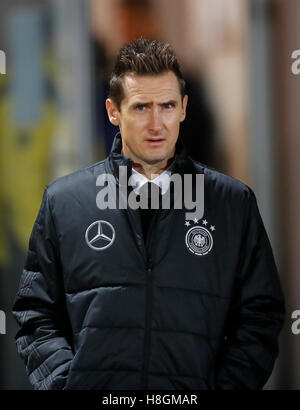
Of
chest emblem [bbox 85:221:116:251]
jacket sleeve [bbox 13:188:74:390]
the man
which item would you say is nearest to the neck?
the man

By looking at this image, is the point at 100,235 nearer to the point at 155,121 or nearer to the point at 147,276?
the point at 147,276

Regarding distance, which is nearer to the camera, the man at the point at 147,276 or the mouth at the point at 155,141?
the man at the point at 147,276

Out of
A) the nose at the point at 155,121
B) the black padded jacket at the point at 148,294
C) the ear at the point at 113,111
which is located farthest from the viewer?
the ear at the point at 113,111

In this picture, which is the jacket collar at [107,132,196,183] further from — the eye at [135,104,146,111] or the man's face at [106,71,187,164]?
the eye at [135,104,146,111]

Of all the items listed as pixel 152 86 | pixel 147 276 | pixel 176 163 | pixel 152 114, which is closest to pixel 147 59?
pixel 152 86

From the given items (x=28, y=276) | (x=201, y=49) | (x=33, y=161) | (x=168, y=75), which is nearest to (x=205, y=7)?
(x=201, y=49)

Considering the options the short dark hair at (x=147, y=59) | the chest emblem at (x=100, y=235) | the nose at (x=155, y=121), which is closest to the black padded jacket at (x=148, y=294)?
the chest emblem at (x=100, y=235)

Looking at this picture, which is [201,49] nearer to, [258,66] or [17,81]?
[258,66]

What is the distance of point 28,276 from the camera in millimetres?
3143

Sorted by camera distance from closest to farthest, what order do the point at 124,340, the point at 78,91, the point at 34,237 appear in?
the point at 124,340 < the point at 34,237 < the point at 78,91

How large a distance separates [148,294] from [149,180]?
44cm

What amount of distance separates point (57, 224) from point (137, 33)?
2688 mm

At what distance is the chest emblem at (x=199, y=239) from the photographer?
303 cm

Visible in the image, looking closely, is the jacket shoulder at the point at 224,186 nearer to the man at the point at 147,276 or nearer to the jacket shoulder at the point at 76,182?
the man at the point at 147,276
